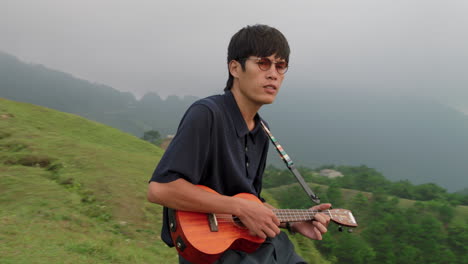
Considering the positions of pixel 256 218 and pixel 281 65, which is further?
pixel 281 65

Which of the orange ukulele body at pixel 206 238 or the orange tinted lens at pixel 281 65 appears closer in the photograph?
the orange ukulele body at pixel 206 238

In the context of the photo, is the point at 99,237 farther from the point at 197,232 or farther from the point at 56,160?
the point at 56,160

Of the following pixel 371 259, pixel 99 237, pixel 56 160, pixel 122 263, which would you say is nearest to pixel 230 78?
pixel 122 263

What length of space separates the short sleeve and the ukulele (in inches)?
8.4

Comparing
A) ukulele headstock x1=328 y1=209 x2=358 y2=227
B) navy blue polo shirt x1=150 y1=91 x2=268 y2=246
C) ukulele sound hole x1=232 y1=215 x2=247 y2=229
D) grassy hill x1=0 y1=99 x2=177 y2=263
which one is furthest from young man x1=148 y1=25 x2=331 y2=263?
grassy hill x1=0 y1=99 x2=177 y2=263

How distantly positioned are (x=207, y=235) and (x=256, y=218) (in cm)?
32

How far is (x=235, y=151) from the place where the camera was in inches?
80.0

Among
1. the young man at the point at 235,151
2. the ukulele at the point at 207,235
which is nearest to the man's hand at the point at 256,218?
the young man at the point at 235,151

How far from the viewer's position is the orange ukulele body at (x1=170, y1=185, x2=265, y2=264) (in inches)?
68.4

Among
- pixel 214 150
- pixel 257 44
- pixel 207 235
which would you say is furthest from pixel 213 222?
pixel 257 44

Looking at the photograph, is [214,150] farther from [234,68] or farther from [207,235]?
[234,68]

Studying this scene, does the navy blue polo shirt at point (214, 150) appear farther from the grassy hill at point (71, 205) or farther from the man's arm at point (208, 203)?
the grassy hill at point (71, 205)

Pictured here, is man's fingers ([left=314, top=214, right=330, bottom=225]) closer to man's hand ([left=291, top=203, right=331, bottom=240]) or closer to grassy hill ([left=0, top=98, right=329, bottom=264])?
man's hand ([left=291, top=203, right=331, bottom=240])

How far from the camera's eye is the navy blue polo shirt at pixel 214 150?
5.45 ft
